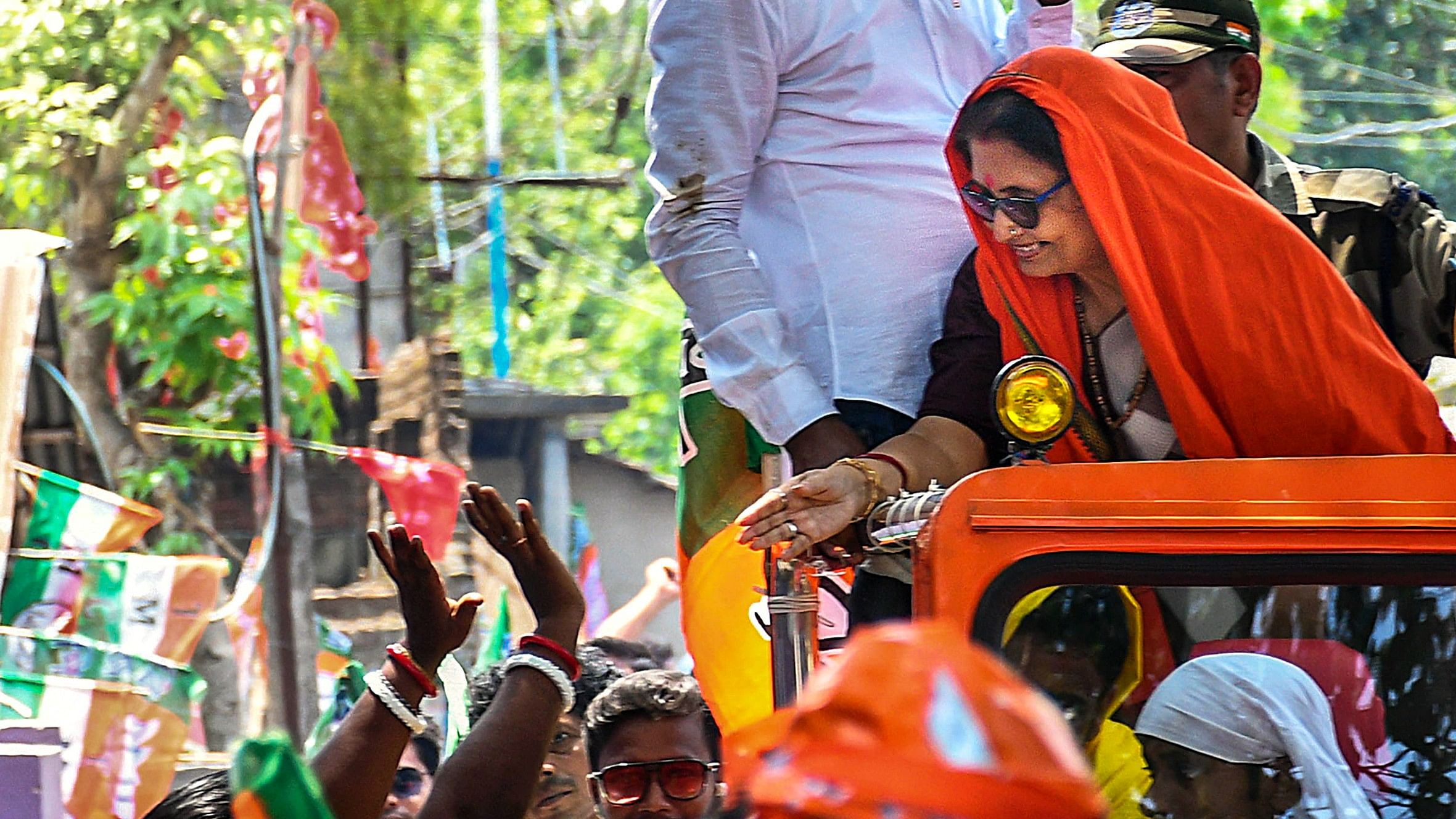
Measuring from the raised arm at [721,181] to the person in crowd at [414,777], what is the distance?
58.7 inches

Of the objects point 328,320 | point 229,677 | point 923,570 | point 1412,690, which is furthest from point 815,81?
point 328,320

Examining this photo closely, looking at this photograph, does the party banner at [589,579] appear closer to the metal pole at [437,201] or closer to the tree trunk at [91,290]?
the metal pole at [437,201]

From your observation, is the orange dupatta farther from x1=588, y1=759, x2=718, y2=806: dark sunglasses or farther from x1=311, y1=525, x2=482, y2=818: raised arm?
x1=588, y1=759, x2=718, y2=806: dark sunglasses

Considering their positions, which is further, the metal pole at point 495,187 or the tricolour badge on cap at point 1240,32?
the metal pole at point 495,187

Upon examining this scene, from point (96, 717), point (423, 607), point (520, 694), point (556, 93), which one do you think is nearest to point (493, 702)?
point (520, 694)

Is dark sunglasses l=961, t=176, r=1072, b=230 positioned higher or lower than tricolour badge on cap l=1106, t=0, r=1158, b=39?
lower

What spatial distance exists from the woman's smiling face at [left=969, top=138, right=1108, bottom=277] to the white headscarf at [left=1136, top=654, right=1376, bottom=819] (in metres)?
0.58

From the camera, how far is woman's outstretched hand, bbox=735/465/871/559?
2014 mm

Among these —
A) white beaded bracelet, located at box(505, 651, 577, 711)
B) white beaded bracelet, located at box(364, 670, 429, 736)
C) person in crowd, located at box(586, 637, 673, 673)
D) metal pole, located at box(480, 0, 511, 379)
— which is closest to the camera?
white beaded bracelet, located at box(364, 670, 429, 736)

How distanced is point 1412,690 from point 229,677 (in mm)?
7470

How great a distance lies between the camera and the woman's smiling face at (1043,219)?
213 cm

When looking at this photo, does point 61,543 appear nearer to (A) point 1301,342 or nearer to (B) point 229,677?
(B) point 229,677

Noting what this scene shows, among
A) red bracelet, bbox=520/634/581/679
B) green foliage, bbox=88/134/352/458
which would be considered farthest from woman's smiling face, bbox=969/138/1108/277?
green foliage, bbox=88/134/352/458

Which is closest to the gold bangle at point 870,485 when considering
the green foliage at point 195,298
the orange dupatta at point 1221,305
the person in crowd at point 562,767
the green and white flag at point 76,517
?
the orange dupatta at point 1221,305
